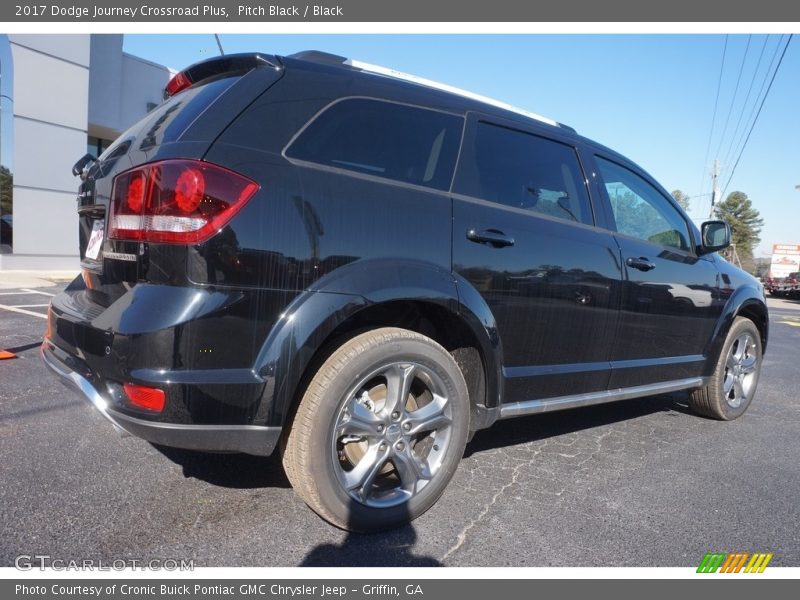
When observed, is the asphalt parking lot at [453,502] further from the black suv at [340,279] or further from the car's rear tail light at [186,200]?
the car's rear tail light at [186,200]

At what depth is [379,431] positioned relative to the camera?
2375mm

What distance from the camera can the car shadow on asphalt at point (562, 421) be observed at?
363 cm

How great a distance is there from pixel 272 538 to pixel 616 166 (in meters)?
2.96

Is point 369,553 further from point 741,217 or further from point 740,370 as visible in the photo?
point 741,217

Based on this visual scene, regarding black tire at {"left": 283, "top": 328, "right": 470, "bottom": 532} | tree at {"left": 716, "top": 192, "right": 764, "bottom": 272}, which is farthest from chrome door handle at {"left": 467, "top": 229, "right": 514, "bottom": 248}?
tree at {"left": 716, "top": 192, "right": 764, "bottom": 272}

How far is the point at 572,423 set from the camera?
4.14 meters

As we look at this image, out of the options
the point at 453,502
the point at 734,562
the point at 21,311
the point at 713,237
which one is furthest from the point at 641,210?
the point at 21,311

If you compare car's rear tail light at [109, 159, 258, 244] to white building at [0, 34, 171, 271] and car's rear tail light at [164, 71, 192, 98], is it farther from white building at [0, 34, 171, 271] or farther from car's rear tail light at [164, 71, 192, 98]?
white building at [0, 34, 171, 271]

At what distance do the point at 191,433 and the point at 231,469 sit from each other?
101 cm

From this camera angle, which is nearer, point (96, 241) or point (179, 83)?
point (96, 241)

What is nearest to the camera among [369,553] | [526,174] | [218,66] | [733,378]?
[369,553]

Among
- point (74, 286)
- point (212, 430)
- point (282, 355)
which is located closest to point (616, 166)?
point (282, 355)

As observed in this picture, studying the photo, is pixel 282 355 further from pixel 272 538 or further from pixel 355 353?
pixel 272 538

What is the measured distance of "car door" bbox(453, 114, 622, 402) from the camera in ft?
8.86
